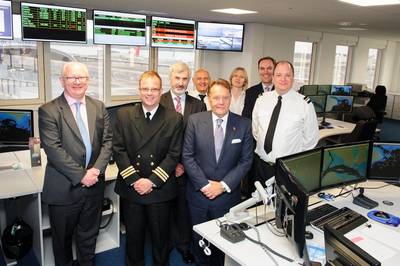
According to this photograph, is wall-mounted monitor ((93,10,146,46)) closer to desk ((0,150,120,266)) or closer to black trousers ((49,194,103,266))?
desk ((0,150,120,266))

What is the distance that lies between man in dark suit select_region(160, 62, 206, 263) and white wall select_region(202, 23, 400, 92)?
4466 mm

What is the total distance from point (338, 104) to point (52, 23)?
4.81 meters

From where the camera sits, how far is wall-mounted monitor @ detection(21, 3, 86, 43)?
5012 mm

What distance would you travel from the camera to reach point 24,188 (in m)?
2.66

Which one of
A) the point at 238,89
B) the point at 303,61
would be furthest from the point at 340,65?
the point at 238,89

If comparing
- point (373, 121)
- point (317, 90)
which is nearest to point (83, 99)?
point (373, 121)

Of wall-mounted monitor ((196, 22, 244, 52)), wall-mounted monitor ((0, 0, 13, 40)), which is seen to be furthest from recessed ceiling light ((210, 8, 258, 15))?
wall-mounted monitor ((0, 0, 13, 40))

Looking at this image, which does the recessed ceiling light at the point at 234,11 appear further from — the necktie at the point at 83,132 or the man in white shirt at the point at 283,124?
the necktie at the point at 83,132

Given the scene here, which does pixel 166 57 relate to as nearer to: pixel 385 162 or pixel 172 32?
pixel 172 32

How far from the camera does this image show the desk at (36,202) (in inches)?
105

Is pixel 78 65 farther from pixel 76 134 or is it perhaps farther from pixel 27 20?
pixel 27 20

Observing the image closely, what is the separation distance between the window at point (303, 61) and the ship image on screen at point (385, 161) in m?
6.58

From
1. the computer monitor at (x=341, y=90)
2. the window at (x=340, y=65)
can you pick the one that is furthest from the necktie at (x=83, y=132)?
the window at (x=340, y=65)

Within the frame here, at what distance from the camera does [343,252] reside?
1406 millimetres
